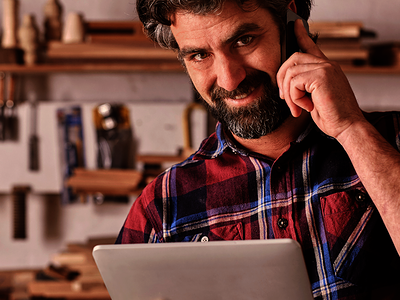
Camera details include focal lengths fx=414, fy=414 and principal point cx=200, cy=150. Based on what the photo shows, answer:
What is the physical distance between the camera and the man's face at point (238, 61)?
0.91m

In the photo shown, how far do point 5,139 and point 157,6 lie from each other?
5.61 feet

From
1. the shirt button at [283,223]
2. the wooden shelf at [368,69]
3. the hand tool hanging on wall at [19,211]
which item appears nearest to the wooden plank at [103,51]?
the hand tool hanging on wall at [19,211]

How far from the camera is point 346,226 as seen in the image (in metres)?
0.89

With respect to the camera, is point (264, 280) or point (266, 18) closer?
point (264, 280)

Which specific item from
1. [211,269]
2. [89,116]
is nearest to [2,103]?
[89,116]

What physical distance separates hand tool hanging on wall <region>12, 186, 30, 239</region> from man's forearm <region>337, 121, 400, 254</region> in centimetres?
200

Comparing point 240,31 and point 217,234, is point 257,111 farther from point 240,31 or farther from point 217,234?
point 217,234

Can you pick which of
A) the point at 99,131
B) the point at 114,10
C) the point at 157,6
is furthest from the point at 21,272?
the point at 157,6

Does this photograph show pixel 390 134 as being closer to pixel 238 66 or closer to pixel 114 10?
pixel 238 66

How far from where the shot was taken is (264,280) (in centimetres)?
66

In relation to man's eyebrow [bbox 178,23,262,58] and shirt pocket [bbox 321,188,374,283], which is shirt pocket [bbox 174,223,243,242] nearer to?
shirt pocket [bbox 321,188,374,283]

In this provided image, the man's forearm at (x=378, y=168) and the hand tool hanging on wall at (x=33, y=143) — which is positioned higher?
the hand tool hanging on wall at (x=33, y=143)

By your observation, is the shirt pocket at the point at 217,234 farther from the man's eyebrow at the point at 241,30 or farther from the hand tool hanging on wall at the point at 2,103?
the hand tool hanging on wall at the point at 2,103

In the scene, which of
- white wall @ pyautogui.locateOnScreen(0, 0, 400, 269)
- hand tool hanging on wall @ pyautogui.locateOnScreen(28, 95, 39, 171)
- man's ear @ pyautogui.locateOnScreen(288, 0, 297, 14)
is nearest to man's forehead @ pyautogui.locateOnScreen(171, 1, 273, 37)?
man's ear @ pyautogui.locateOnScreen(288, 0, 297, 14)
